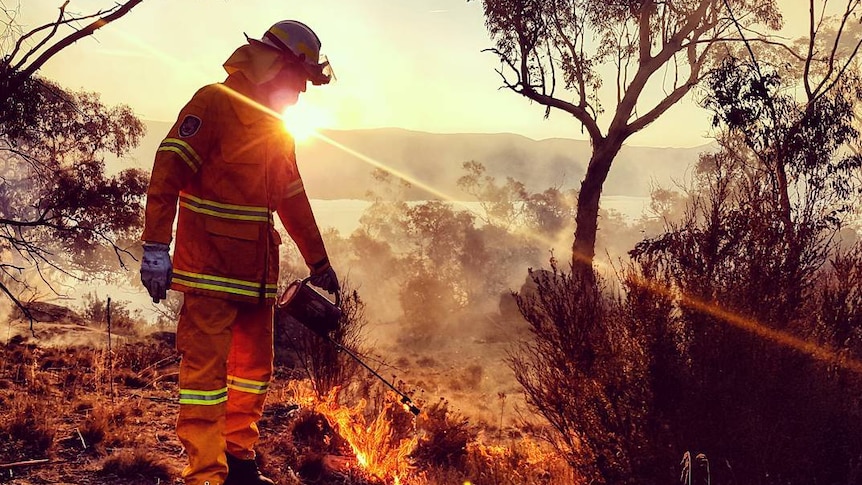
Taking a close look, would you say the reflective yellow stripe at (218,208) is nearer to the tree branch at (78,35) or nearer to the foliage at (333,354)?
the foliage at (333,354)

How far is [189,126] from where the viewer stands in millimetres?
2861

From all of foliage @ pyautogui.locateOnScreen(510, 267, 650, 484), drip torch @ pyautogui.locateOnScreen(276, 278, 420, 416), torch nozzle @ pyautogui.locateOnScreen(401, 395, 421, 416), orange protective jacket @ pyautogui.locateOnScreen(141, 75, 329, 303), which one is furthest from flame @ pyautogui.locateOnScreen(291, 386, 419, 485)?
orange protective jacket @ pyautogui.locateOnScreen(141, 75, 329, 303)

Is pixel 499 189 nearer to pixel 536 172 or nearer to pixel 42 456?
pixel 42 456

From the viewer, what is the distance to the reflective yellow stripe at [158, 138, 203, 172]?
9.12ft

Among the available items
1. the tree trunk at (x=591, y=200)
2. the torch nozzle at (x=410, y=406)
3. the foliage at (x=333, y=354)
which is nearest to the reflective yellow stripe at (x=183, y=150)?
the torch nozzle at (x=410, y=406)

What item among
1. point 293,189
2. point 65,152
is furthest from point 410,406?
point 65,152

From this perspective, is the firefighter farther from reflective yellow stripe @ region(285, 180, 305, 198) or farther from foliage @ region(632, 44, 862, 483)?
foliage @ region(632, 44, 862, 483)

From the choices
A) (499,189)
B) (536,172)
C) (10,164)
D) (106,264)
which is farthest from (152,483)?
(536,172)

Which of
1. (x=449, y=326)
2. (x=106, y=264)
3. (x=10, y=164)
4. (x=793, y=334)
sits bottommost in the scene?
(x=449, y=326)

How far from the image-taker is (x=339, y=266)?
4422 cm

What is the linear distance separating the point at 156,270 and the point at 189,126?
0.70m

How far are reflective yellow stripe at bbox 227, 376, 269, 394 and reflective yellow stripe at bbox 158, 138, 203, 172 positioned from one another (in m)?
1.02

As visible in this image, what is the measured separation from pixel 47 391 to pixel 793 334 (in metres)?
5.75

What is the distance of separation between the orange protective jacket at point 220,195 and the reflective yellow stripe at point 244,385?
1.33 ft
